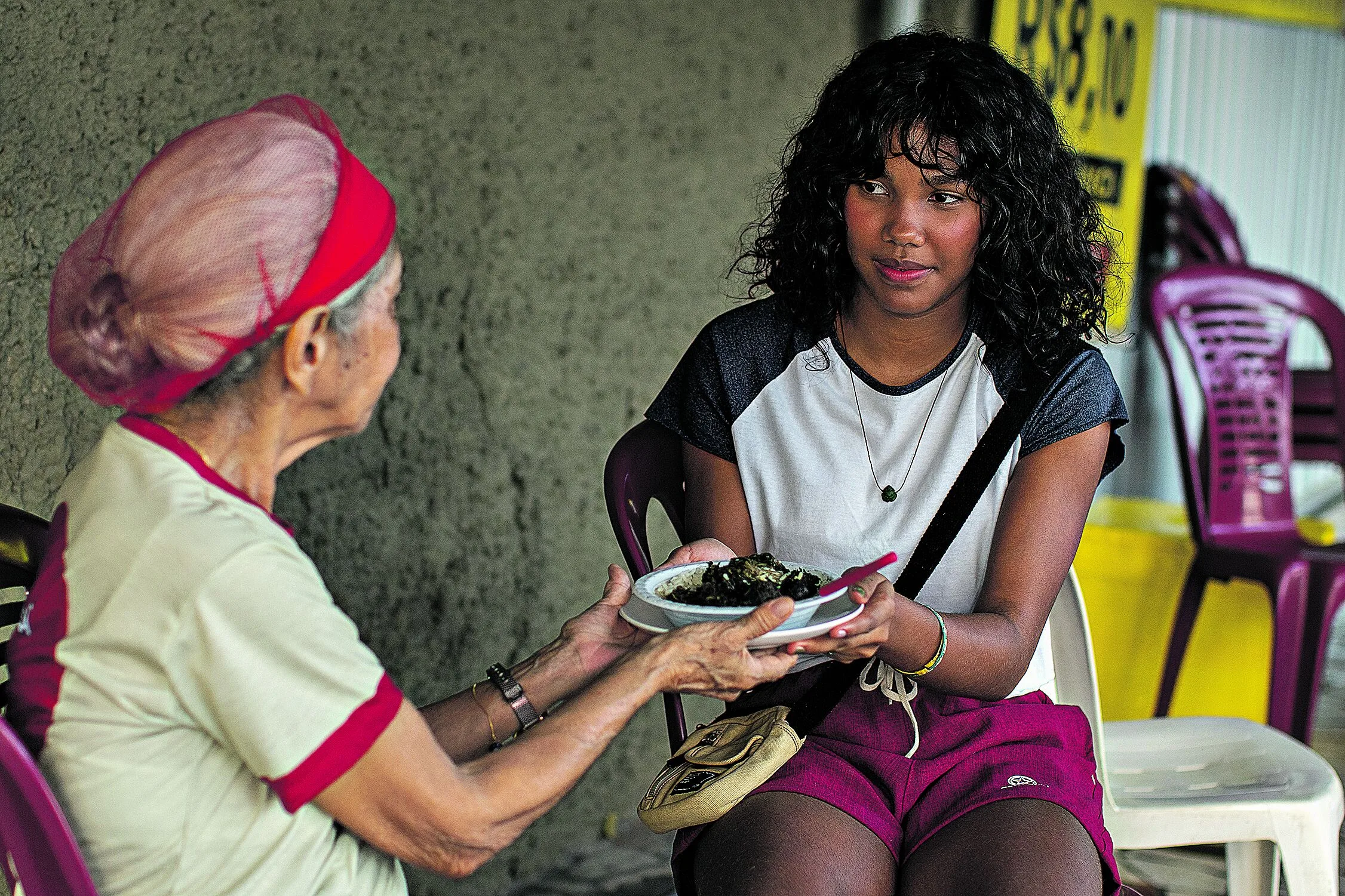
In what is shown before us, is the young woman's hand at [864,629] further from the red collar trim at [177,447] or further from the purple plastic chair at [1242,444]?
the purple plastic chair at [1242,444]

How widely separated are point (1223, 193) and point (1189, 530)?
A: 133 inches

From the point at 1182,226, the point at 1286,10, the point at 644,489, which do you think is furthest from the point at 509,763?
the point at 1286,10

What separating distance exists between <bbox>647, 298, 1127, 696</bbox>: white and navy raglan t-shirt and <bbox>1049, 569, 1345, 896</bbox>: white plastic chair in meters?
0.18

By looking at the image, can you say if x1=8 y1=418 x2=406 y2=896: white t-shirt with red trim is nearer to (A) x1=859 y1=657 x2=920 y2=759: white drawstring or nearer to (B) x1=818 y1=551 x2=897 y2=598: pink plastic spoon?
(B) x1=818 y1=551 x2=897 y2=598: pink plastic spoon

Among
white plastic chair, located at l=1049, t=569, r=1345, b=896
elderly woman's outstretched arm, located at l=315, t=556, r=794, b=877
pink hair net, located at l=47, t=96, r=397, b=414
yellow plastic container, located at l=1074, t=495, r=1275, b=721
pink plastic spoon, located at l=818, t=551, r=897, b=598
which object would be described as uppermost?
pink hair net, located at l=47, t=96, r=397, b=414

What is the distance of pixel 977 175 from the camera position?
80.0 inches

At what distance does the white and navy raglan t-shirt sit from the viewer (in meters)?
2.08

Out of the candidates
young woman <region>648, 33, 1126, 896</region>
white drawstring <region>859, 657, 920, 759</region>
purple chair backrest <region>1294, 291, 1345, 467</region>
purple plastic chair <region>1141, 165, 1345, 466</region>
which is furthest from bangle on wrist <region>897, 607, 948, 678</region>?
purple plastic chair <region>1141, 165, 1345, 466</region>

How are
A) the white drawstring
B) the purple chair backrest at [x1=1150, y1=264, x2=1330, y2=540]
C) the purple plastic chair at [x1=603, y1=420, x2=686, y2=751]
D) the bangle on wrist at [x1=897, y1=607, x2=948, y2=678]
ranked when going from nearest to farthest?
the bangle on wrist at [x1=897, y1=607, x2=948, y2=678]
the white drawstring
the purple plastic chair at [x1=603, y1=420, x2=686, y2=751]
the purple chair backrest at [x1=1150, y1=264, x2=1330, y2=540]

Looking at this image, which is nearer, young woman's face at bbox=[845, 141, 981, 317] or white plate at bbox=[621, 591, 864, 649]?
white plate at bbox=[621, 591, 864, 649]

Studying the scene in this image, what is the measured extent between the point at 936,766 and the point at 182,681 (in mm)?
1119

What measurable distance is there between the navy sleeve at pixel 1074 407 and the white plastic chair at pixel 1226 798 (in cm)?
37

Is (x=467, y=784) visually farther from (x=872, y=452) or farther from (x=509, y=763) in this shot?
(x=872, y=452)

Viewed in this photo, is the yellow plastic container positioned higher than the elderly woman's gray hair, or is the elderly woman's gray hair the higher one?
the elderly woman's gray hair
